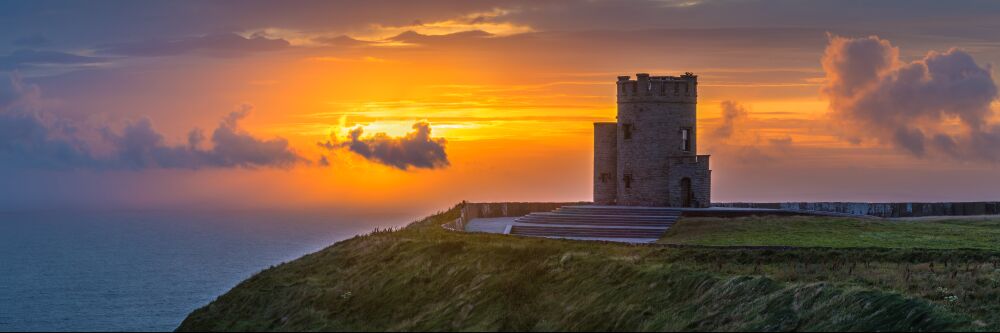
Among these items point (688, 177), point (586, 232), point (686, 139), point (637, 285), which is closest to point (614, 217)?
point (586, 232)

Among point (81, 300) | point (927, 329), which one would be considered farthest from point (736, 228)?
point (81, 300)

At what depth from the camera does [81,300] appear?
5450cm

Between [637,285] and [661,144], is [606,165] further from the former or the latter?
[637,285]

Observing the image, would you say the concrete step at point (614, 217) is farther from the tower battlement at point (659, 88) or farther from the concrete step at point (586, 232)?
the tower battlement at point (659, 88)

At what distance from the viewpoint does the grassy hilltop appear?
24484 mm

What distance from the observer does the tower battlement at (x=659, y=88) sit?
5409 cm

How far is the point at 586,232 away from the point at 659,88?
10.8 m

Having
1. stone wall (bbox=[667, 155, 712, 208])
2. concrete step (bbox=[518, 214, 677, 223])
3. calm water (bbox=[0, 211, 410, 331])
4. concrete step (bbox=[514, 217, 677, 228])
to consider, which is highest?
stone wall (bbox=[667, 155, 712, 208])

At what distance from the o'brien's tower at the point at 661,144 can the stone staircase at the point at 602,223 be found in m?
2.31

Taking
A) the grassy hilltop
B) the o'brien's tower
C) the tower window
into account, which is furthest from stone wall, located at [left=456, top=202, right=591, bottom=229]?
the grassy hilltop

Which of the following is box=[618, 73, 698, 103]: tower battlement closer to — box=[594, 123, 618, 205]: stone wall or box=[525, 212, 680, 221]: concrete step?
box=[594, 123, 618, 205]: stone wall

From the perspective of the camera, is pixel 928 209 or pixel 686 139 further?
pixel 928 209

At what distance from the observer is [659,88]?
178 feet

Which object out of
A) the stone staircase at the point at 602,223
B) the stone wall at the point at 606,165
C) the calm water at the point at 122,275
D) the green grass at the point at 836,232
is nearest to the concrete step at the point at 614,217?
the stone staircase at the point at 602,223
